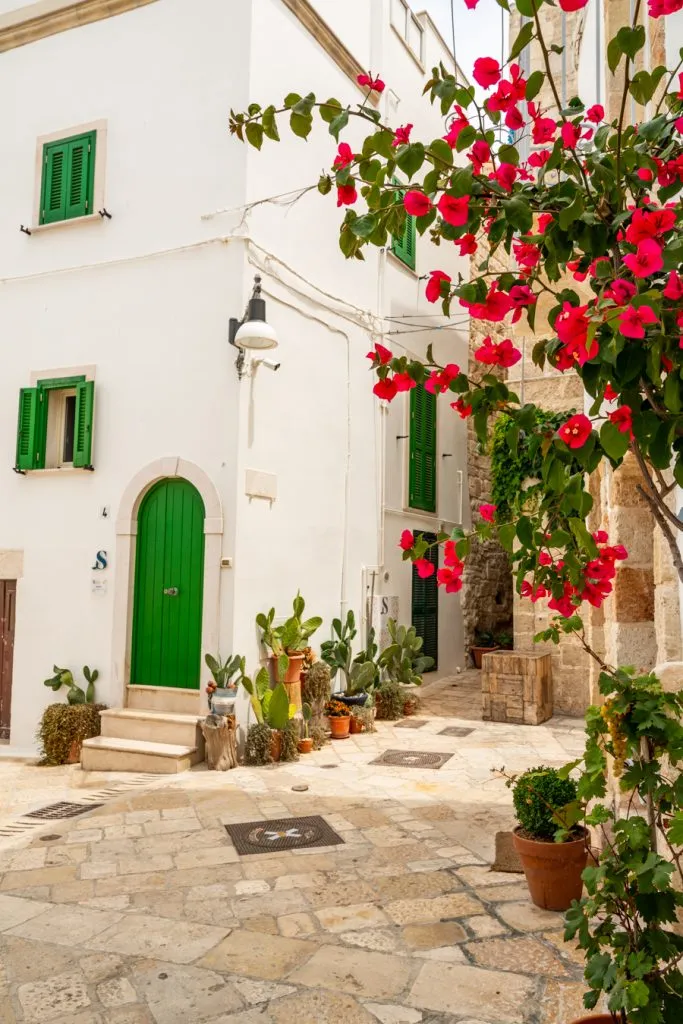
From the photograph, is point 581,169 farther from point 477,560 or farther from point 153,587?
point 477,560

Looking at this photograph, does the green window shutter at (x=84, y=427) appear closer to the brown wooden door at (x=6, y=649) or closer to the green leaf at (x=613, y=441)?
the brown wooden door at (x=6, y=649)

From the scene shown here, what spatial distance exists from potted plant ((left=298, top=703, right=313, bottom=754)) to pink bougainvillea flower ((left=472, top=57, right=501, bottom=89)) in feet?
22.1

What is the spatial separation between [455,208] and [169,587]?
6672 mm

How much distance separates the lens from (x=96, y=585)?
816cm

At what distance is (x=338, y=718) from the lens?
8.45 meters

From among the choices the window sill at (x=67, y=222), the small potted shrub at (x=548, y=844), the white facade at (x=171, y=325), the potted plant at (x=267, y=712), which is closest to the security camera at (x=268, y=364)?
the white facade at (x=171, y=325)

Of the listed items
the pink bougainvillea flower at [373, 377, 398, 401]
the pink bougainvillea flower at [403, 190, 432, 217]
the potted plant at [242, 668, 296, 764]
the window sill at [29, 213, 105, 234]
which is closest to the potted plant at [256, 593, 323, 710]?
the potted plant at [242, 668, 296, 764]

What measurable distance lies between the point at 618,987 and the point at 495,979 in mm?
1345

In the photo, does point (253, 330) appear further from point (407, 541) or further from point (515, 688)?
point (407, 541)

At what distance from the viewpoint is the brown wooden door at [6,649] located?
28.6 ft

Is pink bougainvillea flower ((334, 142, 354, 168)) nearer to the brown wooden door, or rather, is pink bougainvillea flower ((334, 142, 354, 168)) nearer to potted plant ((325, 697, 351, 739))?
potted plant ((325, 697, 351, 739))

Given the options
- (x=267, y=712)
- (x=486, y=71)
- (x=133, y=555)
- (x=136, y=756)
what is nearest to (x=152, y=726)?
(x=136, y=756)

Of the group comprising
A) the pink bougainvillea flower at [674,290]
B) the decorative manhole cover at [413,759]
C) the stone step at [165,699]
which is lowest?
the decorative manhole cover at [413,759]

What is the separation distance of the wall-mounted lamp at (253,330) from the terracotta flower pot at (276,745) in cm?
337
